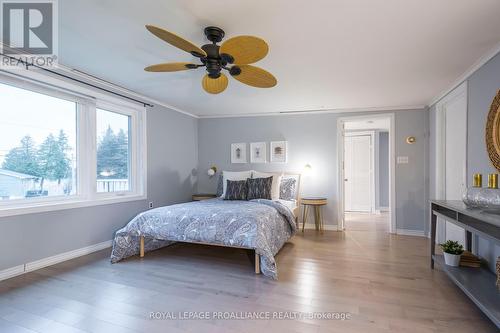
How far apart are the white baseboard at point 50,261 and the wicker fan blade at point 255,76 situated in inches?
114

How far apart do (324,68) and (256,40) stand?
4.65 ft

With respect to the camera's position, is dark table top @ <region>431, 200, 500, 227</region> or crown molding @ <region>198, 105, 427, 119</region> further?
crown molding @ <region>198, 105, 427, 119</region>

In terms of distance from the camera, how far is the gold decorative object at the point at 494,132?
7.23 feet

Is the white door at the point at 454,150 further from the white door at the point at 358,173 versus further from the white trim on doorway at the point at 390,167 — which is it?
the white door at the point at 358,173

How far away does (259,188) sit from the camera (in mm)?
4148

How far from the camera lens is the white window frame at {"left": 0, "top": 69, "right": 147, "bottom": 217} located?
2621 mm

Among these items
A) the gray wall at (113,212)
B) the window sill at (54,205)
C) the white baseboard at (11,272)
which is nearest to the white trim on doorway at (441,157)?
the gray wall at (113,212)

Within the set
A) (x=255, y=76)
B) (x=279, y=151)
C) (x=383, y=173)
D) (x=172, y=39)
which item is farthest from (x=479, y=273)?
(x=383, y=173)

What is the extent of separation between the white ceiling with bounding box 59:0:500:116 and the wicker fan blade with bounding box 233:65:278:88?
0.31 meters

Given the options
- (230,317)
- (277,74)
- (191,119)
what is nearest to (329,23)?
(277,74)

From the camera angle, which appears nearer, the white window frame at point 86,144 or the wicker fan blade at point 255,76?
the wicker fan blade at point 255,76

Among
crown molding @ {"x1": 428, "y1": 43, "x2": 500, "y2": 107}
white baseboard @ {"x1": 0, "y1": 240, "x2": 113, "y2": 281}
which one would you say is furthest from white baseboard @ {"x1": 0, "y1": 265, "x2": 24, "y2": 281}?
crown molding @ {"x1": 428, "y1": 43, "x2": 500, "y2": 107}

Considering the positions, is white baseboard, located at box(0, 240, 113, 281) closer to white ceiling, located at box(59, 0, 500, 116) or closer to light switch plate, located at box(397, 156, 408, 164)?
white ceiling, located at box(59, 0, 500, 116)

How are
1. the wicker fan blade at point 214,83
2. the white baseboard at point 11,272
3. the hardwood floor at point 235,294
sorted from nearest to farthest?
the hardwood floor at point 235,294
the wicker fan blade at point 214,83
the white baseboard at point 11,272
